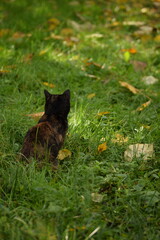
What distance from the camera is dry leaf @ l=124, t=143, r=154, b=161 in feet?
9.55

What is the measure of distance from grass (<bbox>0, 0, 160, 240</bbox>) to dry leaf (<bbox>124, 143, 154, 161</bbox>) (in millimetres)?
48

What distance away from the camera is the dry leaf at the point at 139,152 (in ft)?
9.55

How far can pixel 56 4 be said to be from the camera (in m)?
7.41

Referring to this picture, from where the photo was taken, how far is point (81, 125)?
132 inches

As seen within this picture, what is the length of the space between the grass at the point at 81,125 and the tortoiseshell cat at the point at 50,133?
121 mm

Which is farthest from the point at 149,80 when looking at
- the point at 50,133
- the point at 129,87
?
the point at 50,133

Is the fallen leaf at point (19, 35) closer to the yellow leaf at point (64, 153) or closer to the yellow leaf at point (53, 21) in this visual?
the yellow leaf at point (53, 21)

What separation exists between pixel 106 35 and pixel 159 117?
2815mm

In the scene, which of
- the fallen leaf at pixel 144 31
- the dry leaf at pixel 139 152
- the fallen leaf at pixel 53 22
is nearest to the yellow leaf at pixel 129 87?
the dry leaf at pixel 139 152

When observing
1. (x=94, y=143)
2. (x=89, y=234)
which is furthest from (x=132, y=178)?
(x=89, y=234)

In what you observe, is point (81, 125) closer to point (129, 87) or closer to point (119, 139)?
point (119, 139)

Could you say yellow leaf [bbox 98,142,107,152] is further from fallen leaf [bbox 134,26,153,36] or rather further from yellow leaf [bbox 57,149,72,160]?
fallen leaf [bbox 134,26,153,36]

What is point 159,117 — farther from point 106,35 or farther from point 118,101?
point 106,35

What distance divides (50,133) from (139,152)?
79 cm
